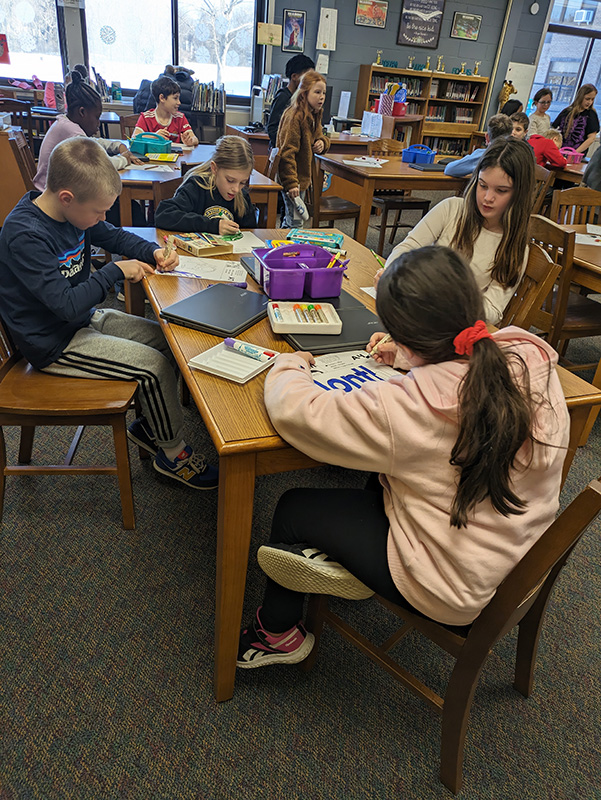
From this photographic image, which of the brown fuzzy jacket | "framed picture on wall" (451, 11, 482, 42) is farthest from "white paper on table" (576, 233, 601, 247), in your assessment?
"framed picture on wall" (451, 11, 482, 42)

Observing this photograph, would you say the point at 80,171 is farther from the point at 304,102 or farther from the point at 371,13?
the point at 371,13

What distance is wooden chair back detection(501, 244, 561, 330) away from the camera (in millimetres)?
1563

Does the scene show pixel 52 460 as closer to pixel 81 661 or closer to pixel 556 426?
pixel 81 661

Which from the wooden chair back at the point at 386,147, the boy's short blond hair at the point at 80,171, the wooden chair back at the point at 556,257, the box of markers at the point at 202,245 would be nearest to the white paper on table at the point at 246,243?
the box of markers at the point at 202,245

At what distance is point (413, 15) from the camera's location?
6352mm

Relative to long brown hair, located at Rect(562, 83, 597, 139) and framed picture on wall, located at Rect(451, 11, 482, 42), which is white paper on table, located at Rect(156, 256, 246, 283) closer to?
long brown hair, located at Rect(562, 83, 597, 139)

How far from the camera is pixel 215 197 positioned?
85.3 inches

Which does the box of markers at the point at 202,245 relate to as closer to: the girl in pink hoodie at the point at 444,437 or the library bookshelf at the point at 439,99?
the girl in pink hoodie at the point at 444,437

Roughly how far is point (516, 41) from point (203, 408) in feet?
27.2

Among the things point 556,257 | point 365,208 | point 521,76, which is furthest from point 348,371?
point 521,76

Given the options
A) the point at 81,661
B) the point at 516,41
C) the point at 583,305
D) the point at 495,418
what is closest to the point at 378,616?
the point at 81,661

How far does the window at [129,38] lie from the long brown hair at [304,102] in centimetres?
338

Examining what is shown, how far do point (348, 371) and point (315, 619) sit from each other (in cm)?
58

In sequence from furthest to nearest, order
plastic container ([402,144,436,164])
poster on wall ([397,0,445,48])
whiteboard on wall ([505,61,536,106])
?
whiteboard on wall ([505,61,536,106]), poster on wall ([397,0,445,48]), plastic container ([402,144,436,164])
